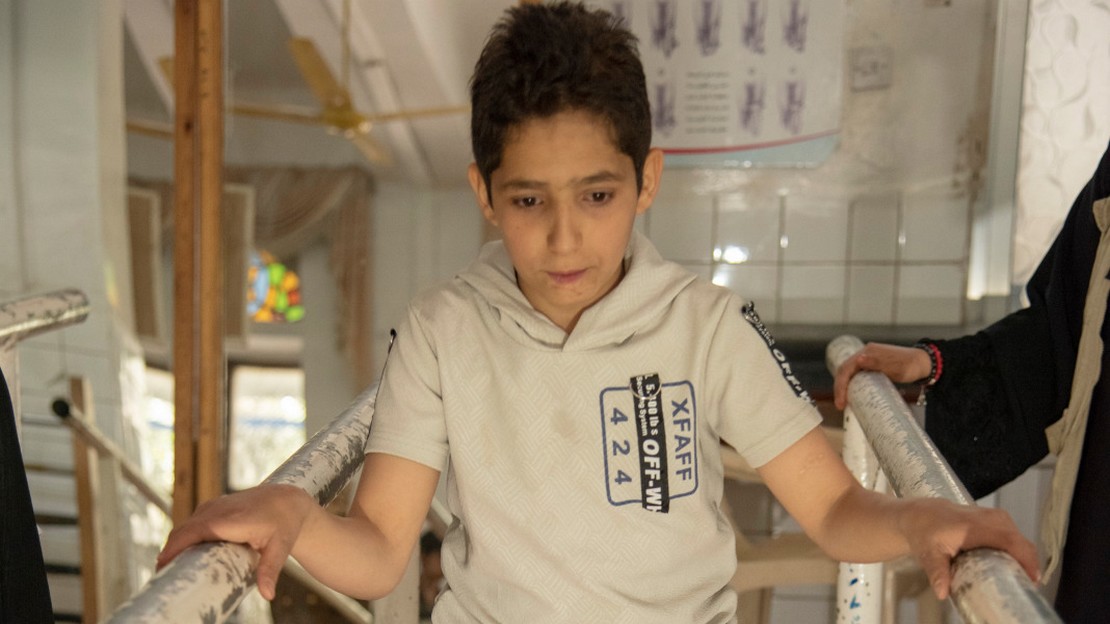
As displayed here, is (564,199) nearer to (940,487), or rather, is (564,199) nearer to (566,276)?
(566,276)

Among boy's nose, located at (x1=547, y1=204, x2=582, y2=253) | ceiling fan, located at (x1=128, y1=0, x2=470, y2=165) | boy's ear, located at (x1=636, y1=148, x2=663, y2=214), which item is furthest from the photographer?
ceiling fan, located at (x1=128, y1=0, x2=470, y2=165)

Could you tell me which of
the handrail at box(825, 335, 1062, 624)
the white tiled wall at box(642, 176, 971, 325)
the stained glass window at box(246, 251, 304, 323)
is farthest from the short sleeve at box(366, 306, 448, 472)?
the stained glass window at box(246, 251, 304, 323)

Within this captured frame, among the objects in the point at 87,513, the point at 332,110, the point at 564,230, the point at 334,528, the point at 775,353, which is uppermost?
the point at 332,110

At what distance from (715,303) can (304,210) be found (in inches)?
68.7

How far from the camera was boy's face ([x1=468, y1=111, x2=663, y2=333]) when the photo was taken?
946mm

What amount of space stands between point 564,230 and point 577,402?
0.19 m

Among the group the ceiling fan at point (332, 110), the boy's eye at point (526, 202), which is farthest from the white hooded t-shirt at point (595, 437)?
the ceiling fan at point (332, 110)

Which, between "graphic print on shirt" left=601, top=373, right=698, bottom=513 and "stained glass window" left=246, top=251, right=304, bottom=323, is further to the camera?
"stained glass window" left=246, top=251, right=304, bottom=323

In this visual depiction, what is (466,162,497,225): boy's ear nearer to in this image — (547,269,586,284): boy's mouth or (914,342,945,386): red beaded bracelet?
(547,269,586,284): boy's mouth

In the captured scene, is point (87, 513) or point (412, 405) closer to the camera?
point (412, 405)

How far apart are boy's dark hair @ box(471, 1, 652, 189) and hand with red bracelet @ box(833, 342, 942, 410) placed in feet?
1.33

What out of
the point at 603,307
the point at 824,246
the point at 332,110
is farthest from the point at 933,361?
the point at 332,110

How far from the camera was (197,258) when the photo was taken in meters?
2.54

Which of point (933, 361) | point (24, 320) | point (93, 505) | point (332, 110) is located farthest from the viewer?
point (93, 505)
